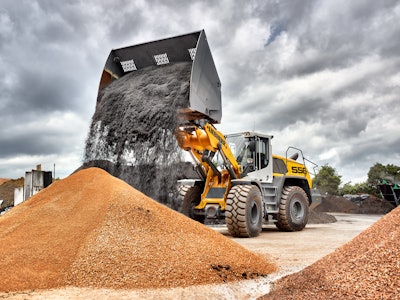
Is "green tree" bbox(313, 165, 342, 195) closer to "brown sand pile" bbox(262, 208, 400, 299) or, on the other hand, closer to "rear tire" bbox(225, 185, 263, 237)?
"rear tire" bbox(225, 185, 263, 237)

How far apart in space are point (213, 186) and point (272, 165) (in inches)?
60.4

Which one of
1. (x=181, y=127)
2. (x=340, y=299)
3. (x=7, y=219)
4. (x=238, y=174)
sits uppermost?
(x=181, y=127)

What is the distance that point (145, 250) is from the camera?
3.88 metres

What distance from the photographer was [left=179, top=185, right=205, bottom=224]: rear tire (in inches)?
322

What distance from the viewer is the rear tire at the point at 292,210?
28.0ft

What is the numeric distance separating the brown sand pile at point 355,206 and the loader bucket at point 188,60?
11.8 m

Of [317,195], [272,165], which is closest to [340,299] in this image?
[272,165]

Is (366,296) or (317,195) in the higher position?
(317,195)

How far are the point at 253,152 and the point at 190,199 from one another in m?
1.72

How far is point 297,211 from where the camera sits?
9.07 metres

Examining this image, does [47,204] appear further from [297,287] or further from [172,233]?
[297,287]

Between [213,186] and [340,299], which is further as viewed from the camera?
[213,186]

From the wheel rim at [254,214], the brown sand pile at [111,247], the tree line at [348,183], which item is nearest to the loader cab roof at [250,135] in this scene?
the wheel rim at [254,214]

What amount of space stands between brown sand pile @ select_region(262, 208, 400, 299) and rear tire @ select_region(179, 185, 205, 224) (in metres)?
4.72
